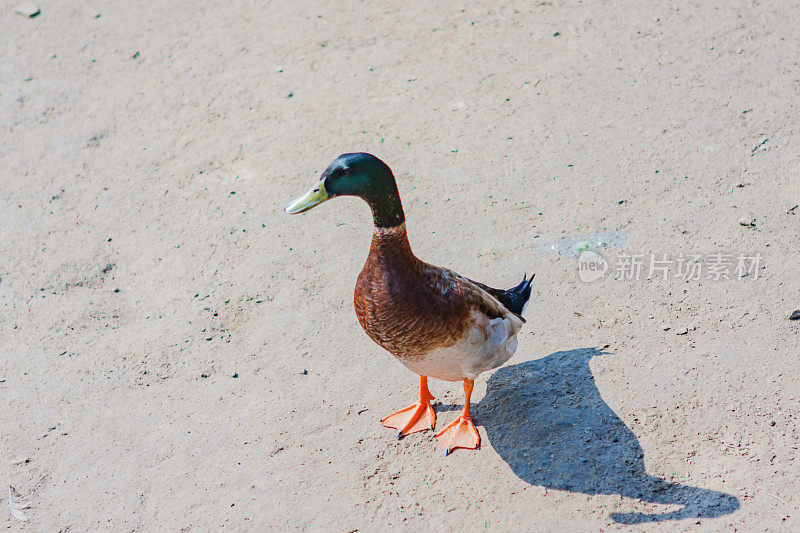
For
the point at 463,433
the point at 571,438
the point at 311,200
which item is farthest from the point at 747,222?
the point at 311,200

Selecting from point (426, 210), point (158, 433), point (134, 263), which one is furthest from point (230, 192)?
point (158, 433)

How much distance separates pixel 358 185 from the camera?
3.86 m

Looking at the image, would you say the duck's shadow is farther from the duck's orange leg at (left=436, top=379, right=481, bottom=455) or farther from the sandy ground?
the duck's orange leg at (left=436, top=379, right=481, bottom=455)

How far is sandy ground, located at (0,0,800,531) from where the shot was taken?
4297 millimetres

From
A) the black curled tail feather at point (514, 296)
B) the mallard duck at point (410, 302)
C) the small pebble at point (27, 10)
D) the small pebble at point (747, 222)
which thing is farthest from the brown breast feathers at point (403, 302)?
the small pebble at point (27, 10)

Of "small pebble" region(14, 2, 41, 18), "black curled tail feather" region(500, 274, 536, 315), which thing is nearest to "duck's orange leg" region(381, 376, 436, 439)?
"black curled tail feather" region(500, 274, 536, 315)

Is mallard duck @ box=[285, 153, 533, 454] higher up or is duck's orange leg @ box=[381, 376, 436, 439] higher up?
mallard duck @ box=[285, 153, 533, 454]

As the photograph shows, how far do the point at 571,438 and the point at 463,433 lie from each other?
2.06 ft

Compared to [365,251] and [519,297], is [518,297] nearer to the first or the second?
[519,297]

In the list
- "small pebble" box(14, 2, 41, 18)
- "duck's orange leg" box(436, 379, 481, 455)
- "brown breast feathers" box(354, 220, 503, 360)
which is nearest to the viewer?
"brown breast feathers" box(354, 220, 503, 360)

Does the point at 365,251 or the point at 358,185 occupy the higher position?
the point at 358,185

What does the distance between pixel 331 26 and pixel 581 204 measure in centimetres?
389

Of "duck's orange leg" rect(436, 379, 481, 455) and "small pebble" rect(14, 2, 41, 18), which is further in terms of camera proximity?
"small pebble" rect(14, 2, 41, 18)

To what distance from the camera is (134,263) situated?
6.10 m
